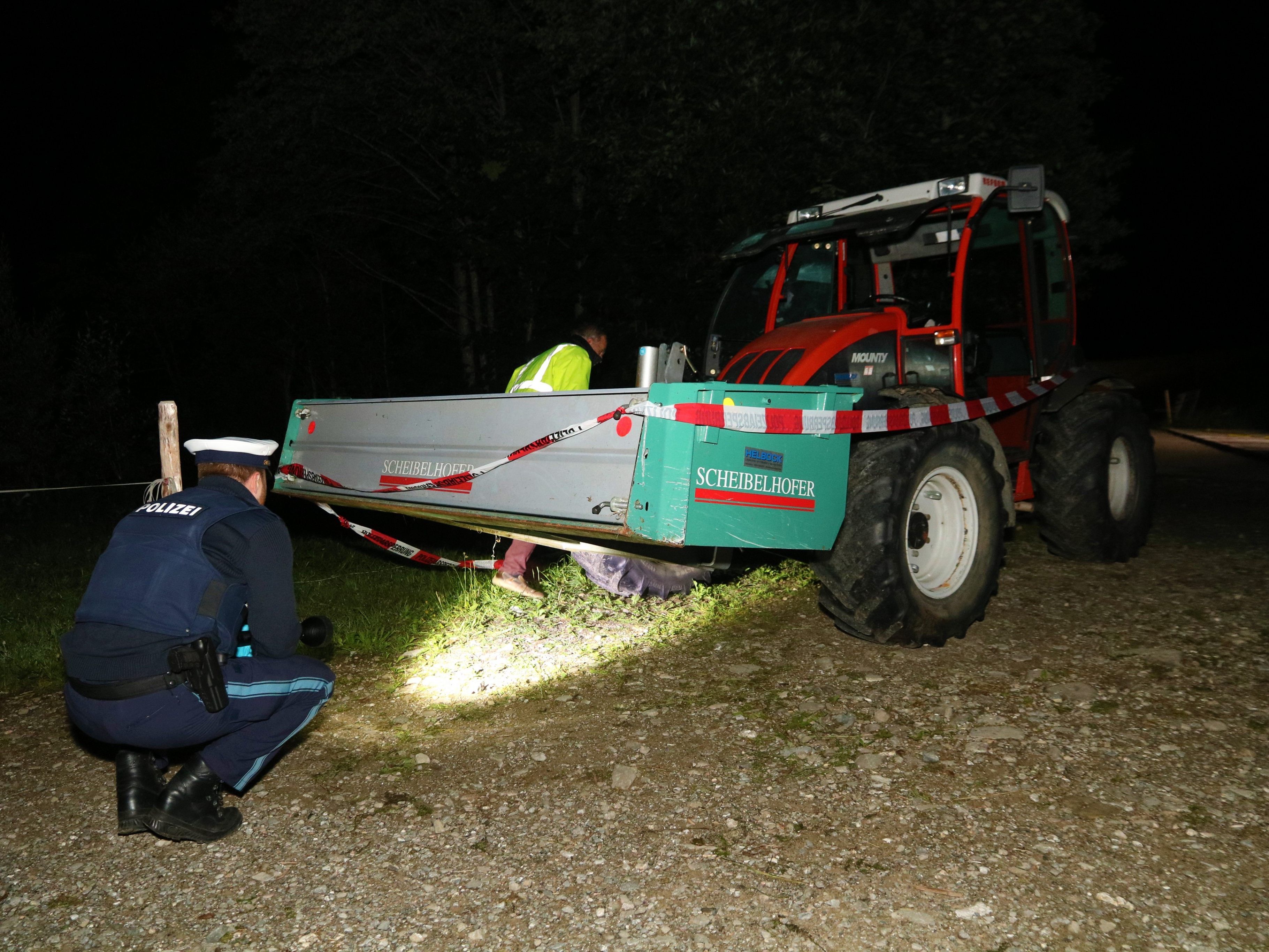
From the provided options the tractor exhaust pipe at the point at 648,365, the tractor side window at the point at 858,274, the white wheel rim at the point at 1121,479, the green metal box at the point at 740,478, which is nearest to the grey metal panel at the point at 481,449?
the green metal box at the point at 740,478

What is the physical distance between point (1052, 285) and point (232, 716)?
6224mm

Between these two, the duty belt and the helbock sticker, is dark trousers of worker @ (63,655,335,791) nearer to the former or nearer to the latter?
the duty belt

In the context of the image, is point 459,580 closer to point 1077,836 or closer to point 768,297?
point 768,297

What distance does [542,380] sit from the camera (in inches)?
244

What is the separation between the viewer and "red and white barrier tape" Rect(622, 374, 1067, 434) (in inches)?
161

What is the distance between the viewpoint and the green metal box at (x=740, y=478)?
13.4ft

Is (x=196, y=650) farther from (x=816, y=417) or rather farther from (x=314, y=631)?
(x=816, y=417)

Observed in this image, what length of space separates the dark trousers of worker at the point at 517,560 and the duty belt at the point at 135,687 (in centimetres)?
328

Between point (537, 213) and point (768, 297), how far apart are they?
28.1 feet

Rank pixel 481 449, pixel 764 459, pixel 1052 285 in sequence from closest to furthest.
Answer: pixel 764 459 → pixel 481 449 → pixel 1052 285

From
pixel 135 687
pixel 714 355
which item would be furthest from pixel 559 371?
pixel 135 687

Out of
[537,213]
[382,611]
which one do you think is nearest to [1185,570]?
[382,611]

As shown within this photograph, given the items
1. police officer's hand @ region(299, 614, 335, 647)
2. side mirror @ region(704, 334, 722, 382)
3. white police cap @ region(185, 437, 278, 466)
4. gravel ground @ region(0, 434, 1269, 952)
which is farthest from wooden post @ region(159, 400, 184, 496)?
side mirror @ region(704, 334, 722, 382)

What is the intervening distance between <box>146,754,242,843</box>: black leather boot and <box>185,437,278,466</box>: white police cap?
1065mm
